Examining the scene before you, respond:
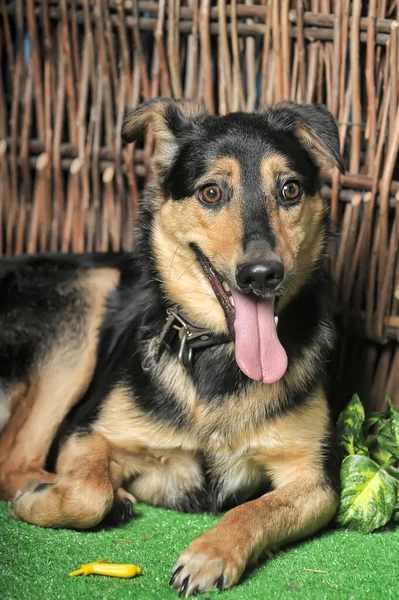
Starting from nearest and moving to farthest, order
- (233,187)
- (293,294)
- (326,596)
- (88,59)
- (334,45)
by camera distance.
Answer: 1. (326,596)
2. (233,187)
3. (293,294)
4. (334,45)
5. (88,59)

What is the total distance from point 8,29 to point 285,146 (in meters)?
1.97

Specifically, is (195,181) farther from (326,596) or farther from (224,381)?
(326,596)

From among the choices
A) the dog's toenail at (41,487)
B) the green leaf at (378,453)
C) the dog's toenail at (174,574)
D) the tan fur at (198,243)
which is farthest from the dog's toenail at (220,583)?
the green leaf at (378,453)

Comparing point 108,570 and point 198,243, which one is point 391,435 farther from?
point 108,570

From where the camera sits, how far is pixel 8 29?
13.3 feet

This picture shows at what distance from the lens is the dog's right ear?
3045 millimetres

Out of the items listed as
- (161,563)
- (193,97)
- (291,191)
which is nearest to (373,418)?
(291,191)

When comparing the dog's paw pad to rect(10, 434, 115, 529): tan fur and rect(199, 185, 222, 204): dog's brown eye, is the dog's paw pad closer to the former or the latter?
rect(10, 434, 115, 529): tan fur

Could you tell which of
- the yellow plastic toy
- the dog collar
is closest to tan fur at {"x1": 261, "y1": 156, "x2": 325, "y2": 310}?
the dog collar

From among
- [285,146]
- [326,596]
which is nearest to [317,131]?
[285,146]

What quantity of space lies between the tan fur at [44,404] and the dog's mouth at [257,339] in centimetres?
94

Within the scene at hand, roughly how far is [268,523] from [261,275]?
831 mm

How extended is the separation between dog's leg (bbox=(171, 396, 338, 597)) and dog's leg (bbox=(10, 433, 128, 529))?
46 centimetres

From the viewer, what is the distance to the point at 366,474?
293 centimetres
